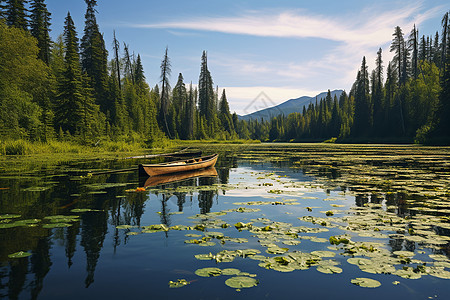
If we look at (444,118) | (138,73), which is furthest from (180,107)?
(444,118)

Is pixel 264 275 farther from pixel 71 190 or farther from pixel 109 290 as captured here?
pixel 71 190

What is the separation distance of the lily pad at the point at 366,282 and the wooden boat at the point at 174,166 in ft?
39.7

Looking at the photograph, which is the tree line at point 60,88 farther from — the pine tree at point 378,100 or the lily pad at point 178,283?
the pine tree at point 378,100

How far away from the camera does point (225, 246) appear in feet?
18.6

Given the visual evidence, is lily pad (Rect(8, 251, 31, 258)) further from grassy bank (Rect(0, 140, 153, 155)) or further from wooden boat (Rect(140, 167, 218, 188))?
grassy bank (Rect(0, 140, 153, 155))

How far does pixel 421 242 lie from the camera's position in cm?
575

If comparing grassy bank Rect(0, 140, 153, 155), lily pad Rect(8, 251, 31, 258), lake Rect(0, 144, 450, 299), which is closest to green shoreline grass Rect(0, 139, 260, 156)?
grassy bank Rect(0, 140, 153, 155)

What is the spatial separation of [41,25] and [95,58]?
9440mm

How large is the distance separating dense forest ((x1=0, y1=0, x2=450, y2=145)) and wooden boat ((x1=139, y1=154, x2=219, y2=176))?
69.9ft

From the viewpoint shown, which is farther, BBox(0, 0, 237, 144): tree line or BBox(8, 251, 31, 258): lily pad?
BBox(0, 0, 237, 144): tree line

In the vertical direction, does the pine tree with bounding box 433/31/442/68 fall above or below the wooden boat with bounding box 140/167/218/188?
above

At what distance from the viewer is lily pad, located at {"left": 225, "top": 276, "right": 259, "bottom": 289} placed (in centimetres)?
400

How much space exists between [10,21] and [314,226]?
55.1m

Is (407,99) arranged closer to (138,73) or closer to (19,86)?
(138,73)
